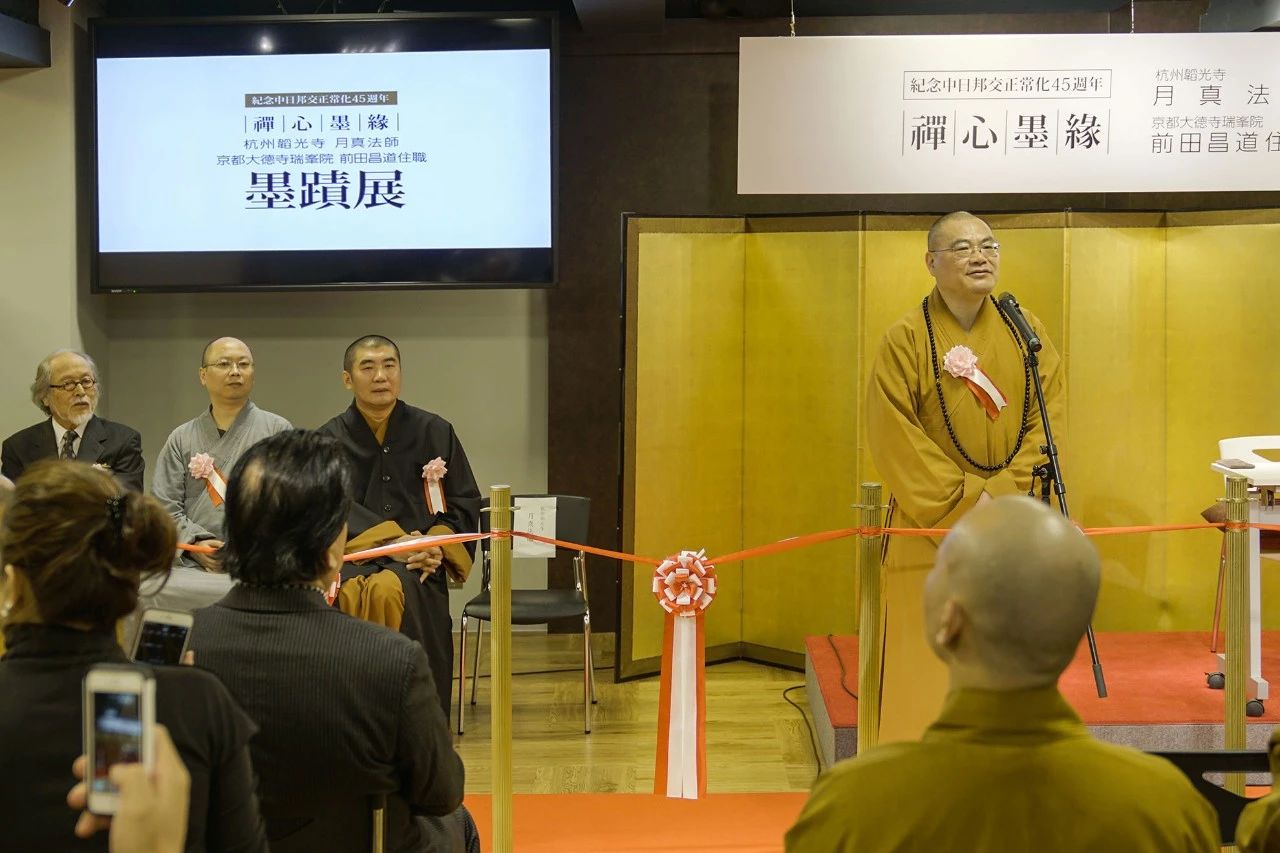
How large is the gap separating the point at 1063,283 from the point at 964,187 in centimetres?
58

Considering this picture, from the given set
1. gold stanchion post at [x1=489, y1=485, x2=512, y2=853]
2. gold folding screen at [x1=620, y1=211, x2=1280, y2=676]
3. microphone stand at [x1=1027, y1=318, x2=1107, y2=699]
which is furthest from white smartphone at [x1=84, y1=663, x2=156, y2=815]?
gold folding screen at [x1=620, y1=211, x2=1280, y2=676]

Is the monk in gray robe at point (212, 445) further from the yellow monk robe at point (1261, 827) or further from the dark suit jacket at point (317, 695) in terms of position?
the yellow monk robe at point (1261, 827)

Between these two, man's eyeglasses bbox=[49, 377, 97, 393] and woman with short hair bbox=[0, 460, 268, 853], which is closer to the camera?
woman with short hair bbox=[0, 460, 268, 853]

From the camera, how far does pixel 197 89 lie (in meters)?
5.11

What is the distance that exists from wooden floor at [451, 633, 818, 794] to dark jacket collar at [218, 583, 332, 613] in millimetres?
2224

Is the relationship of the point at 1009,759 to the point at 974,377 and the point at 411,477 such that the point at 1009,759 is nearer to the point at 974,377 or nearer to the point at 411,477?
the point at 974,377

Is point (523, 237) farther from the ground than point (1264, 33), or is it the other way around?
point (1264, 33)

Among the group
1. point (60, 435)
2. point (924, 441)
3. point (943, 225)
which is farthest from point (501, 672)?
point (60, 435)

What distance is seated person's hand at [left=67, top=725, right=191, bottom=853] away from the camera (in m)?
1.10

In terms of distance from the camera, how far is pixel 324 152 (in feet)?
16.8

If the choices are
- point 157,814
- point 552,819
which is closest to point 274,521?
point 157,814

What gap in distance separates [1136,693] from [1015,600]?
316 centimetres

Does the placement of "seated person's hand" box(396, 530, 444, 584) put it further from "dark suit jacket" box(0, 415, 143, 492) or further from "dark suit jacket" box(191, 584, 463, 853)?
"dark suit jacket" box(191, 584, 463, 853)

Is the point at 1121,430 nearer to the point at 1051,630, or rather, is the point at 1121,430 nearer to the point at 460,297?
the point at 460,297
